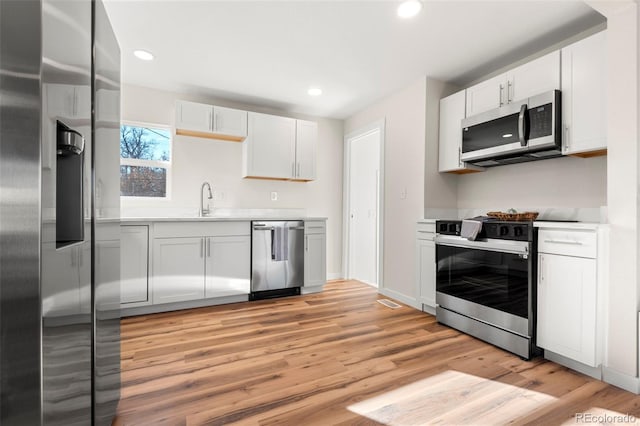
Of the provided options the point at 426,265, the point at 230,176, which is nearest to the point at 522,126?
the point at 426,265

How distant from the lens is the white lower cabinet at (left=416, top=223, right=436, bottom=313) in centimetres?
304

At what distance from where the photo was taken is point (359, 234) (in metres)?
4.75

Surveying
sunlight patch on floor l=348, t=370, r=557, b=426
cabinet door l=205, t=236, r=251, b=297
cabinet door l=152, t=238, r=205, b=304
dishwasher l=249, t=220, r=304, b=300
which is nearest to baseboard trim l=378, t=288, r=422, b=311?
dishwasher l=249, t=220, r=304, b=300

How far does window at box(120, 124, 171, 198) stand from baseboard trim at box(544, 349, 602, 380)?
12.8ft

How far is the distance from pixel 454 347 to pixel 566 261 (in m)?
0.98

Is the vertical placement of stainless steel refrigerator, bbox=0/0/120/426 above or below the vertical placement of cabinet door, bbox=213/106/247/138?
below

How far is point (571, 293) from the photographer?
1992mm

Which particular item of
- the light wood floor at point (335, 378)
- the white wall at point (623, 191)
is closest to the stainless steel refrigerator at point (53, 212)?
the light wood floor at point (335, 378)

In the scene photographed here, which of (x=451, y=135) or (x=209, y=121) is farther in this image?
(x=209, y=121)

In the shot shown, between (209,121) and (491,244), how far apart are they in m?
3.13

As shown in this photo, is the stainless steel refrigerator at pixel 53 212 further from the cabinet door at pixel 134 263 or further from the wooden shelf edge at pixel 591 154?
the wooden shelf edge at pixel 591 154

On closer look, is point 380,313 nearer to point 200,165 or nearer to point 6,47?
point 200,165

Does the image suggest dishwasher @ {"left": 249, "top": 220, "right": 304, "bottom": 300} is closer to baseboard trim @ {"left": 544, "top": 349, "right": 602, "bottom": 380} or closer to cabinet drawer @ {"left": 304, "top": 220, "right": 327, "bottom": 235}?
cabinet drawer @ {"left": 304, "top": 220, "right": 327, "bottom": 235}

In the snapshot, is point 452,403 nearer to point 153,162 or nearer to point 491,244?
point 491,244
